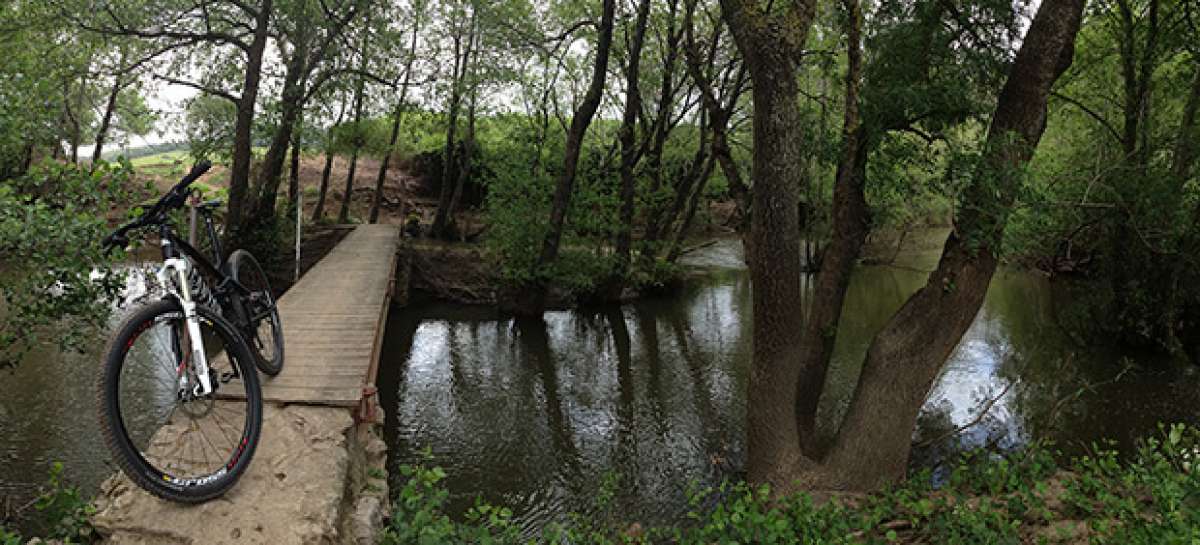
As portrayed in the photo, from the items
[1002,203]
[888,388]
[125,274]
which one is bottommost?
[888,388]

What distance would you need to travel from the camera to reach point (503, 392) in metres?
9.74

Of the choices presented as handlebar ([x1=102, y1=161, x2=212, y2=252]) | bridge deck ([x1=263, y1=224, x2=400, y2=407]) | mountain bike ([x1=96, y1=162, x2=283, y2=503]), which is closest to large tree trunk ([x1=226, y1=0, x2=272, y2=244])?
bridge deck ([x1=263, y1=224, x2=400, y2=407])

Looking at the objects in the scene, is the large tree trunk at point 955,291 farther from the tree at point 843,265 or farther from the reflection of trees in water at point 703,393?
the reflection of trees in water at point 703,393

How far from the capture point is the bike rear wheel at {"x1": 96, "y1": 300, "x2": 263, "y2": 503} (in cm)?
280

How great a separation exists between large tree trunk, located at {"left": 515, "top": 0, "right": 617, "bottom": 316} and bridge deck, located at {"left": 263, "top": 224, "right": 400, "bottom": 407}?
292 cm

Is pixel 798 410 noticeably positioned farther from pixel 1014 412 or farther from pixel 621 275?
pixel 621 275

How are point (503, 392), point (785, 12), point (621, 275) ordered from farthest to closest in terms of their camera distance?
point (621, 275)
point (503, 392)
point (785, 12)

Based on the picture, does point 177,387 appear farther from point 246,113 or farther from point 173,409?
point 246,113

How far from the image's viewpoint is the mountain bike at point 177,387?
2842mm

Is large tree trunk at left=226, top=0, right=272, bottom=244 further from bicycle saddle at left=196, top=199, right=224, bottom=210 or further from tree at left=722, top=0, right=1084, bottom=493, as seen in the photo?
tree at left=722, top=0, right=1084, bottom=493

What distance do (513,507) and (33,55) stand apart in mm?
11764

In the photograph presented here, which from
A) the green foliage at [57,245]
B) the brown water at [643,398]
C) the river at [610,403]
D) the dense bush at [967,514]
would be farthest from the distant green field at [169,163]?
the brown water at [643,398]

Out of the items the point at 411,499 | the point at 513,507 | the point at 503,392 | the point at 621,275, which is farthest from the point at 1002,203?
the point at 621,275

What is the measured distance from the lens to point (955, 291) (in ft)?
17.8
